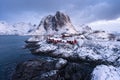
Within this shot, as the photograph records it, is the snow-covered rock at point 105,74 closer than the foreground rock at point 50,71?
Yes

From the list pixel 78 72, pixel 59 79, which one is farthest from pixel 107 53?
pixel 59 79

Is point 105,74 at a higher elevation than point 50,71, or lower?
higher

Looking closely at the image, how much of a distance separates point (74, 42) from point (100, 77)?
3135 cm

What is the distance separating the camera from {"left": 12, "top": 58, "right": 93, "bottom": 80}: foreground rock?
23919 mm

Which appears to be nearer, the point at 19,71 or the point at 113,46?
the point at 19,71

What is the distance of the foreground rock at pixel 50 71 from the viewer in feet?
78.5

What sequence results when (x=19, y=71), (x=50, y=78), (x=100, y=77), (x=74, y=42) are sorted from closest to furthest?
(x=100, y=77)
(x=50, y=78)
(x=19, y=71)
(x=74, y=42)

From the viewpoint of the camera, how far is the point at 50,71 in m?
25.9

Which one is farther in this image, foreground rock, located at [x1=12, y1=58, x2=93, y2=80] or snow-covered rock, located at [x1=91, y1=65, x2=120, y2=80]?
foreground rock, located at [x1=12, y1=58, x2=93, y2=80]

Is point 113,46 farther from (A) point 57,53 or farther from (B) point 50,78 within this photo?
(B) point 50,78

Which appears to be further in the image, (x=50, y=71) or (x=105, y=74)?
(x=50, y=71)

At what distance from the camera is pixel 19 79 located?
2512 cm

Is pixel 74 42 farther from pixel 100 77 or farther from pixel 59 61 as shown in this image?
pixel 100 77

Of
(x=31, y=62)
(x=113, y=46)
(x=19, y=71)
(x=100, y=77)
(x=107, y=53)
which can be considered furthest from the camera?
(x=113, y=46)
